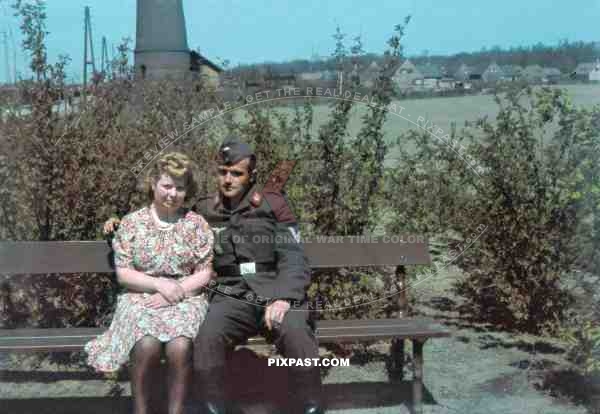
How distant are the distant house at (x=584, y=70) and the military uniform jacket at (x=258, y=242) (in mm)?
1934

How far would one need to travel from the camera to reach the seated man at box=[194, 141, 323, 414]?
3469 millimetres

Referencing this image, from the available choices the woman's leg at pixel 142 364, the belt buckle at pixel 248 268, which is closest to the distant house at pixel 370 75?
the belt buckle at pixel 248 268

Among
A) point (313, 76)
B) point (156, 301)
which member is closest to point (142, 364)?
point (156, 301)

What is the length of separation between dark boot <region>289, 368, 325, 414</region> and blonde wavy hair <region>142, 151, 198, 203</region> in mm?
1018

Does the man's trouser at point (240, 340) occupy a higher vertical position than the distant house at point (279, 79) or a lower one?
lower

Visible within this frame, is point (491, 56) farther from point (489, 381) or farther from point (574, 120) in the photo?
point (489, 381)

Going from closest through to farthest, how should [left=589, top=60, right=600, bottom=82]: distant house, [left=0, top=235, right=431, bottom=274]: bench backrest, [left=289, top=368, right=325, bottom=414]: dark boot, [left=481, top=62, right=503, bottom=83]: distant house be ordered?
[left=289, top=368, right=325, bottom=414]: dark boot, [left=0, top=235, right=431, bottom=274]: bench backrest, [left=589, top=60, right=600, bottom=82]: distant house, [left=481, top=62, right=503, bottom=83]: distant house

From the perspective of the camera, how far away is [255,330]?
365 cm

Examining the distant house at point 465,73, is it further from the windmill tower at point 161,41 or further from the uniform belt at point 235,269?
the uniform belt at point 235,269

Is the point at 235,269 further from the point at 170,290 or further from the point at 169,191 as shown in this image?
the point at 169,191

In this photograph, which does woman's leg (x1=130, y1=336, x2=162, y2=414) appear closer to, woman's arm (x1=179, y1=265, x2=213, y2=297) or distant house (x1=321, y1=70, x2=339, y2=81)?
woman's arm (x1=179, y1=265, x2=213, y2=297)

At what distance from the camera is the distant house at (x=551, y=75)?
4676 mm

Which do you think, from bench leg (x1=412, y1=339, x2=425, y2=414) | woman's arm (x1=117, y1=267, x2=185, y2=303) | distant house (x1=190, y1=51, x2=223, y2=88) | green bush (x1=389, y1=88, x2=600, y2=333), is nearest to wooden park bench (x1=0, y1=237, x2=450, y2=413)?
bench leg (x1=412, y1=339, x2=425, y2=414)

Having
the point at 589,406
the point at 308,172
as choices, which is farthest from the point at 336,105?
the point at 589,406
